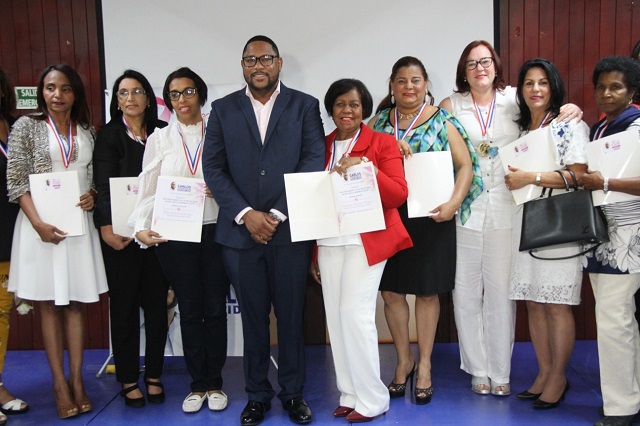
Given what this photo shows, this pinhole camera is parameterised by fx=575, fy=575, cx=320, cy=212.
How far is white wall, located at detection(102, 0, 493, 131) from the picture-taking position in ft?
14.8

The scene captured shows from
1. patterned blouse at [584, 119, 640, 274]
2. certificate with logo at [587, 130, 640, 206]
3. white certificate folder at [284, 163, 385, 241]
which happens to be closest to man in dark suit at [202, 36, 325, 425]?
white certificate folder at [284, 163, 385, 241]

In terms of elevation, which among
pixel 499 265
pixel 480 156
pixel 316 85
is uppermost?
pixel 316 85

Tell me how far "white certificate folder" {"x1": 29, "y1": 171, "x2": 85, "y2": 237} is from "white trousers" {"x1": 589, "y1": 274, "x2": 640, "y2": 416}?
2.85 metres

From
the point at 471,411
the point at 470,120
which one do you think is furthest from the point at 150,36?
the point at 471,411

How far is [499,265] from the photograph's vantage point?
3.36 metres

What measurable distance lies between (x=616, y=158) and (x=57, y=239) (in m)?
2.97

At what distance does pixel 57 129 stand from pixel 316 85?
2.01 metres

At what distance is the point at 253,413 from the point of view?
313 cm

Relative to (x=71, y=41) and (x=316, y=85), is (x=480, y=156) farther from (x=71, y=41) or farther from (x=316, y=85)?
(x=71, y=41)

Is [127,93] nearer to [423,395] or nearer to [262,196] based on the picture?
[262,196]

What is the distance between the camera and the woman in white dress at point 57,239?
321 cm

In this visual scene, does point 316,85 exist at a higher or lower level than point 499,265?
higher

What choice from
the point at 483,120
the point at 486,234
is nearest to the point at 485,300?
the point at 486,234

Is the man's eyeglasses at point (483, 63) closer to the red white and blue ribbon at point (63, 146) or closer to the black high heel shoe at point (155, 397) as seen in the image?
the red white and blue ribbon at point (63, 146)
